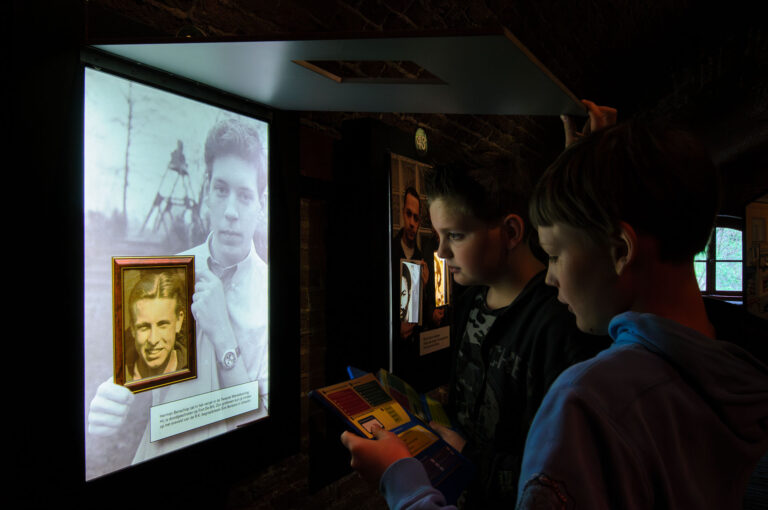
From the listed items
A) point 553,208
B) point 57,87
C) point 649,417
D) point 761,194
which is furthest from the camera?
point 761,194

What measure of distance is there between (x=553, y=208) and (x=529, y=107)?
1.99 ft

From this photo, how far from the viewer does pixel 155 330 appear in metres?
1.14

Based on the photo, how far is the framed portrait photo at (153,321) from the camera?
1.06 metres

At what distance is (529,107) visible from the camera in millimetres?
1252

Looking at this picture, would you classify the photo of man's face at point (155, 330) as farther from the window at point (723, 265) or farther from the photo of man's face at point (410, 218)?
the window at point (723, 265)

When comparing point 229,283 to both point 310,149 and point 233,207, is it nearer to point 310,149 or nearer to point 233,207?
point 233,207

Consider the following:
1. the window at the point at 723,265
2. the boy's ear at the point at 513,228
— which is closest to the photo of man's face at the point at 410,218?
the boy's ear at the point at 513,228

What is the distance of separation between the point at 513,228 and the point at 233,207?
0.96 m

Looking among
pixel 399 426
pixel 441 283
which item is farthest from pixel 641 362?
pixel 441 283

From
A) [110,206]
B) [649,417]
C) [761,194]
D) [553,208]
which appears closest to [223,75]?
[110,206]

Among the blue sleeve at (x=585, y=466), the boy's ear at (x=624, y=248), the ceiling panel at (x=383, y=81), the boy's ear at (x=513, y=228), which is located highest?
the ceiling panel at (x=383, y=81)

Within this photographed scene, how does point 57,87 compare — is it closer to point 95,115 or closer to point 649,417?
point 95,115

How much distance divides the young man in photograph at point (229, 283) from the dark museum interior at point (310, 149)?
0.26 ft

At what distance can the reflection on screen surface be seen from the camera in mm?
1018
